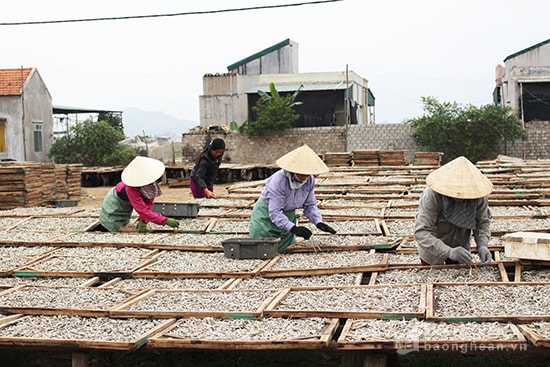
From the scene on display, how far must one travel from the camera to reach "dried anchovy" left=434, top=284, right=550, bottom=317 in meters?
3.93

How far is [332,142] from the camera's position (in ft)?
78.8

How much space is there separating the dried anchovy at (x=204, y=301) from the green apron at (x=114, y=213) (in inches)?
109

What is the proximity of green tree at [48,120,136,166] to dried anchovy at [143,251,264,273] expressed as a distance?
732 inches

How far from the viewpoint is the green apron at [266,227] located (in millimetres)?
6117

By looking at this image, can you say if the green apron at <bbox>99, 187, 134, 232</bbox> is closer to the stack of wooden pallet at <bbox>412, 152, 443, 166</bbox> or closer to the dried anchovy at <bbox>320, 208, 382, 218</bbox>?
the dried anchovy at <bbox>320, 208, 382, 218</bbox>

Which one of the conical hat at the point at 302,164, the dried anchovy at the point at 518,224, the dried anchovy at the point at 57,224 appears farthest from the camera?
the dried anchovy at the point at 57,224

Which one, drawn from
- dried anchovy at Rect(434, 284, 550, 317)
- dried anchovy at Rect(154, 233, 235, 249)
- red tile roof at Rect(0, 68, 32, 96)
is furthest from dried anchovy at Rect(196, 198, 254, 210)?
red tile roof at Rect(0, 68, 32, 96)

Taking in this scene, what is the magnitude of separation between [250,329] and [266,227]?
2295 mm

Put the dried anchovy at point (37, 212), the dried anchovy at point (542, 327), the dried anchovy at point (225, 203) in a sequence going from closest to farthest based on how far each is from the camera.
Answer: the dried anchovy at point (542, 327) → the dried anchovy at point (225, 203) → the dried anchovy at point (37, 212)

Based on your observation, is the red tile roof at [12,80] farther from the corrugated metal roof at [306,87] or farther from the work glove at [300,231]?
the work glove at [300,231]

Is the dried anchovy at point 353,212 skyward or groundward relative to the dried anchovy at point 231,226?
skyward

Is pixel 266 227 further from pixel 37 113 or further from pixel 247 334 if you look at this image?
pixel 37 113

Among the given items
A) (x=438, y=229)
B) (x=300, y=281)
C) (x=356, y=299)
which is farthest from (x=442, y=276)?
(x=300, y=281)

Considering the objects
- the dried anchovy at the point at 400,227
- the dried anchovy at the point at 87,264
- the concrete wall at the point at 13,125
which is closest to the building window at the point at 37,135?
the concrete wall at the point at 13,125
